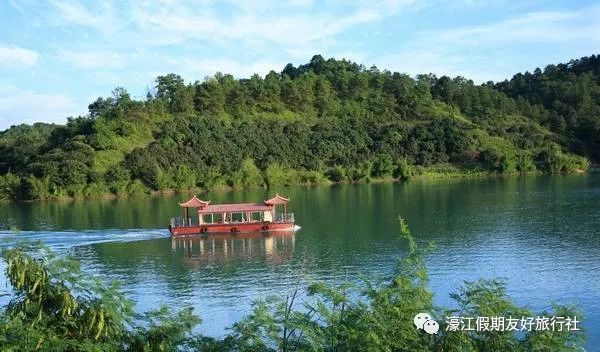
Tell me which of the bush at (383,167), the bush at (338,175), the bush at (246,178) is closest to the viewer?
the bush at (246,178)

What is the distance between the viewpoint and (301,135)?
8606 centimetres

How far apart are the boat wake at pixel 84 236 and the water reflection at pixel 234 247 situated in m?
2.23

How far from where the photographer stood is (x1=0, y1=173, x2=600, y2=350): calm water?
22.5m

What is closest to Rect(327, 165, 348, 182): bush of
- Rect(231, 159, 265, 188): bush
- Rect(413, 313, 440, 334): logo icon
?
Rect(231, 159, 265, 188): bush

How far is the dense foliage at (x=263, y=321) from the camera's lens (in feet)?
27.5

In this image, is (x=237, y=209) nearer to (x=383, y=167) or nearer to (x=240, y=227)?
(x=240, y=227)

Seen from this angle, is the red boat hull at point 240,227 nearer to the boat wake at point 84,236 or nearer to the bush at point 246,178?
the boat wake at point 84,236

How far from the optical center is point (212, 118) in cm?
8431

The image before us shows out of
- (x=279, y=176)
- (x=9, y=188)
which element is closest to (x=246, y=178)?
(x=279, y=176)

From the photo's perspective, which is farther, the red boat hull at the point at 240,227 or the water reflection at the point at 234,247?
the red boat hull at the point at 240,227

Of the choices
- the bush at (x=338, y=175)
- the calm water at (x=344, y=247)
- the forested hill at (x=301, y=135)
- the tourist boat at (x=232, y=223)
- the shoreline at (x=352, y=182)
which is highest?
the forested hill at (x=301, y=135)

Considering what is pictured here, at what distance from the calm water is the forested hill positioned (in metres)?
14.8

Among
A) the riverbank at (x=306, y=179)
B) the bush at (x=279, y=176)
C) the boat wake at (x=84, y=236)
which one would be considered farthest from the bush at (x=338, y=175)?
the boat wake at (x=84, y=236)

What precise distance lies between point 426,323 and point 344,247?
74.5ft
